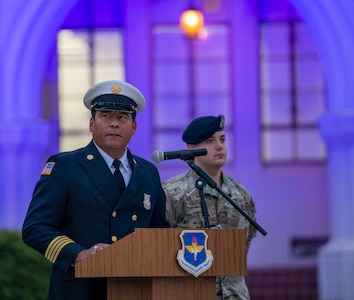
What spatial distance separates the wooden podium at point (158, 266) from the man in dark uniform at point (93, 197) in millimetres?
265

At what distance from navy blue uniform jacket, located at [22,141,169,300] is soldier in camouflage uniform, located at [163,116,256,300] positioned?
1.40m

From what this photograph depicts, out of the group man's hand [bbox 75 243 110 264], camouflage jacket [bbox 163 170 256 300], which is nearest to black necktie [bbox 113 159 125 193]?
man's hand [bbox 75 243 110 264]

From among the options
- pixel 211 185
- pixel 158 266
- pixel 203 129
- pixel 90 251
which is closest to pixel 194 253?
pixel 158 266

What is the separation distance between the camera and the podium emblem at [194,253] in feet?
13.0

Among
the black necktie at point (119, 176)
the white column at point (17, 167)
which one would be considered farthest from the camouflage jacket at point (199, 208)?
the white column at point (17, 167)

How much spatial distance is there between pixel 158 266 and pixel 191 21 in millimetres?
8657

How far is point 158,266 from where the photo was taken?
3.95m

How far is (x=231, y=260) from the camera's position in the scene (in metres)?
4.02

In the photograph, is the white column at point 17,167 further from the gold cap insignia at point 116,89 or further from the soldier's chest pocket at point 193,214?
the gold cap insignia at point 116,89

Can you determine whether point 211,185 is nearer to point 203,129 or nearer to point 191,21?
point 203,129

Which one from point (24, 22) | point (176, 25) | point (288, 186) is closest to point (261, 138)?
point (288, 186)

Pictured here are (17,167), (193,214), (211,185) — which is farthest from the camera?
(17,167)

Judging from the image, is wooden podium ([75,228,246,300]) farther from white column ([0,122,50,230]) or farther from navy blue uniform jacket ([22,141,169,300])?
white column ([0,122,50,230])

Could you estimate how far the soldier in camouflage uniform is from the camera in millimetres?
5875
